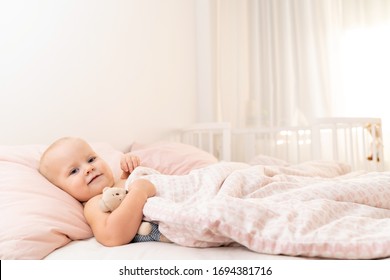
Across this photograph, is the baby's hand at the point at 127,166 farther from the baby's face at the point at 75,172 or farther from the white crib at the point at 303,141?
the white crib at the point at 303,141

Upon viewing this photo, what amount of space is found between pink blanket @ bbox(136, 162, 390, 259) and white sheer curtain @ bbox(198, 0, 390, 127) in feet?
5.39

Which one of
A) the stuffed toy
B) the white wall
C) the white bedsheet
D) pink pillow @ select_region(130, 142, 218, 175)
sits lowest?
the white bedsheet

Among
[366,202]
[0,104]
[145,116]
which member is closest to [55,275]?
[366,202]

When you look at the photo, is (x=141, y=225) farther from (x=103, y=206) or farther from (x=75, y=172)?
(x=75, y=172)

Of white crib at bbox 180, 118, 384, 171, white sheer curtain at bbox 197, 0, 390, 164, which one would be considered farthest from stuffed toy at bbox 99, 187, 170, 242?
white sheer curtain at bbox 197, 0, 390, 164

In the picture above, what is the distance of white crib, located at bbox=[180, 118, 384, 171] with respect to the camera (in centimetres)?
200

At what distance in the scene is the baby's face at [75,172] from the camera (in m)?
0.87

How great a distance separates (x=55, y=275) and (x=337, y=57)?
223cm

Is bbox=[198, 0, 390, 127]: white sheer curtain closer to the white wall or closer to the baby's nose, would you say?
the white wall

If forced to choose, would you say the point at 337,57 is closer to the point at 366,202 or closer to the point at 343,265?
the point at 366,202

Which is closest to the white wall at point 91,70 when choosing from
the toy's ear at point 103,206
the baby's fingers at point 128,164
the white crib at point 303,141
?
the white crib at point 303,141

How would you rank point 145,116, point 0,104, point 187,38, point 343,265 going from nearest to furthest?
1. point 343,265
2. point 0,104
3. point 145,116
4. point 187,38

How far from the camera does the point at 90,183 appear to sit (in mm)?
884

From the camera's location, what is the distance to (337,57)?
2.40 m
